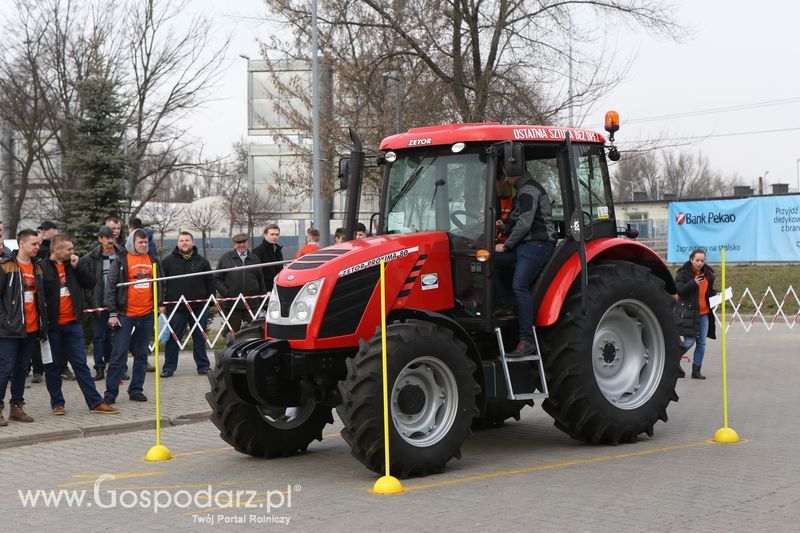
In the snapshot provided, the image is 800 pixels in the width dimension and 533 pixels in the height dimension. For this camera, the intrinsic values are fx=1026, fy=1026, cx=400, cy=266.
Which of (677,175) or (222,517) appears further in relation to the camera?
(677,175)

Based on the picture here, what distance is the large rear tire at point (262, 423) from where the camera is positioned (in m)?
8.92

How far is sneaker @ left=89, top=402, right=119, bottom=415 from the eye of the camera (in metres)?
11.8

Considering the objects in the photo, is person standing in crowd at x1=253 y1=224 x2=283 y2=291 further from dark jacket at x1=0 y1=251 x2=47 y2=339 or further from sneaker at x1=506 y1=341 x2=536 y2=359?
sneaker at x1=506 y1=341 x2=536 y2=359

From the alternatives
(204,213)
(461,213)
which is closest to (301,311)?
(461,213)

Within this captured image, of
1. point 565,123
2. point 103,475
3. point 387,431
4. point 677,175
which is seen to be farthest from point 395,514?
point 677,175

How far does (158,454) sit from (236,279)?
6560 millimetres

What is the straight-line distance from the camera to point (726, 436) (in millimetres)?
9477

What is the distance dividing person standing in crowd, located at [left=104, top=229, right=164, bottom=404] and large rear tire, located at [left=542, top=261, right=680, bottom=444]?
5.52m

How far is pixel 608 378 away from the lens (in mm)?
9891

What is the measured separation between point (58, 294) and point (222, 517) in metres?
5.41

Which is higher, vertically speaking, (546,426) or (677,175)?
(677,175)

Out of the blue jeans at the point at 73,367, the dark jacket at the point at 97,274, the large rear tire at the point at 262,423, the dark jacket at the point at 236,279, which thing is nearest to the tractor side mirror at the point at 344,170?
the large rear tire at the point at 262,423

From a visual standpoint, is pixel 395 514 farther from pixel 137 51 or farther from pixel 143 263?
pixel 137 51

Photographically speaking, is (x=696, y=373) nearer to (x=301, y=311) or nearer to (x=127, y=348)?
(x=127, y=348)
